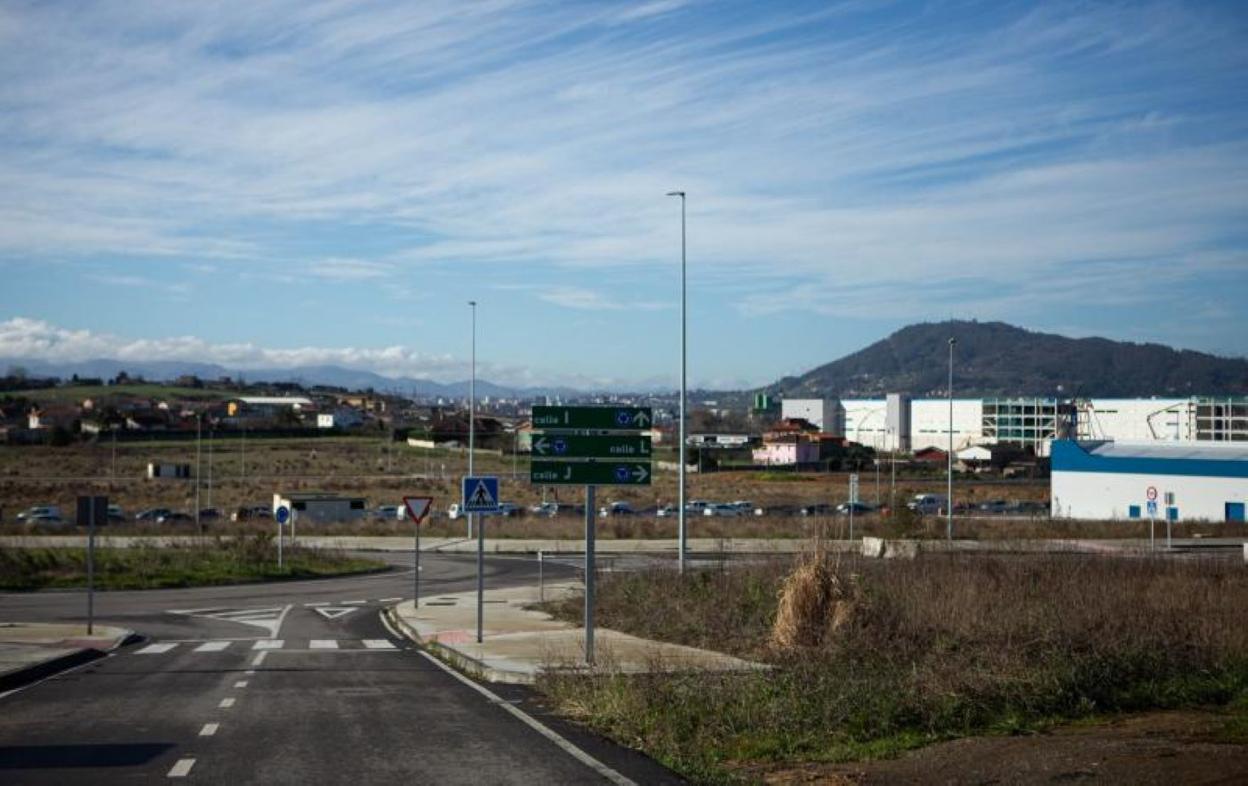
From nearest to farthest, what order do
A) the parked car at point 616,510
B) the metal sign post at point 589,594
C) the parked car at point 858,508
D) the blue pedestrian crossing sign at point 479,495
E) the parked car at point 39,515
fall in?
the metal sign post at point 589,594 → the blue pedestrian crossing sign at point 479,495 → the parked car at point 39,515 → the parked car at point 858,508 → the parked car at point 616,510

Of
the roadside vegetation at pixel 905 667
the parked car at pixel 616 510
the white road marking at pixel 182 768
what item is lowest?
the parked car at pixel 616 510

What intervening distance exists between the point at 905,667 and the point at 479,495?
36.2ft

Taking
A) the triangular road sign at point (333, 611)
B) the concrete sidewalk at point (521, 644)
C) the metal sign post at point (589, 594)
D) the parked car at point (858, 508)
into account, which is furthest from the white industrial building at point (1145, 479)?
the metal sign post at point (589, 594)

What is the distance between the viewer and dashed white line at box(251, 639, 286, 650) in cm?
2547

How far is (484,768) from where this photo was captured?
485 inches

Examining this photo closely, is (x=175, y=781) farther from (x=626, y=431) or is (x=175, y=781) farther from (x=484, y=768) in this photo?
(x=626, y=431)

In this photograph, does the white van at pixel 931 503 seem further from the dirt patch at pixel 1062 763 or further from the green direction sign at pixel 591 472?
the dirt patch at pixel 1062 763

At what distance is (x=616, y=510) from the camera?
3344 inches

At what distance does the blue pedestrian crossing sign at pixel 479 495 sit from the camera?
2519 cm

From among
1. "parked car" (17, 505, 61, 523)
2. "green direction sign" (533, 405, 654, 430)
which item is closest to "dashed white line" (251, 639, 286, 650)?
"green direction sign" (533, 405, 654, 430)

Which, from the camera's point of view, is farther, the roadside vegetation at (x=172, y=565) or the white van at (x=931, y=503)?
the white van at (x=931, y=503)

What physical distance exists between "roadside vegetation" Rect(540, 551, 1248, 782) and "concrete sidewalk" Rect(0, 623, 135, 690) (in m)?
8.23

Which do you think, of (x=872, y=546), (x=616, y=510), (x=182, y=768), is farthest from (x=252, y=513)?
(x=182, y=768)

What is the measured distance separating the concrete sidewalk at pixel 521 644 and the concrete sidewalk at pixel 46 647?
6.21 m
